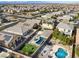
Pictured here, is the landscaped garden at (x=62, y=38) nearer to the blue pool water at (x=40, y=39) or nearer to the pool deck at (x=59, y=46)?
the pool deck at (x=59, y=46)

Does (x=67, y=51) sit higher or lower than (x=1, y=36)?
lower

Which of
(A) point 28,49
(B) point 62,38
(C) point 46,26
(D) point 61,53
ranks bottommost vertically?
(D) point 61,53

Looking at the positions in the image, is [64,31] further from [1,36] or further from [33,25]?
[1,36]

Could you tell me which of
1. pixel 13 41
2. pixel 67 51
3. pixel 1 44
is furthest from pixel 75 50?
pixel 1 44

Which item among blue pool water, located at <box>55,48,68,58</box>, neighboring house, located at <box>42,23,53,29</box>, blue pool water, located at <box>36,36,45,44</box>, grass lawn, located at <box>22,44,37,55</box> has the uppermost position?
neighboring house, located at <box>42,23,53,29</box>

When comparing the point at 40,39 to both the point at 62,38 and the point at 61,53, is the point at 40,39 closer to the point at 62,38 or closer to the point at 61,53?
the point at 62,38

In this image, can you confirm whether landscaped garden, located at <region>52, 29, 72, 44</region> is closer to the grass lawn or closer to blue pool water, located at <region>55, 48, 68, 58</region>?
blue pool water, located at <region>55, 48, 68, 58</region>

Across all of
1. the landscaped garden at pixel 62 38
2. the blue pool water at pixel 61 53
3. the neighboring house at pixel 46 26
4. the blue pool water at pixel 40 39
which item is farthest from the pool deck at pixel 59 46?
the neighboring house at pixel 46 26

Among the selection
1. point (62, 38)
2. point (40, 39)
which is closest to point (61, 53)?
point (62, 38)

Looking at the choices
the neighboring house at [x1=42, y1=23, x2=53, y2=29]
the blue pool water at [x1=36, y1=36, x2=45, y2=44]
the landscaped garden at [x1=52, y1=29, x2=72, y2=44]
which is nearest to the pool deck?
the landscaped garden at [x1=52, y1=29, x2=72, y2=44]
